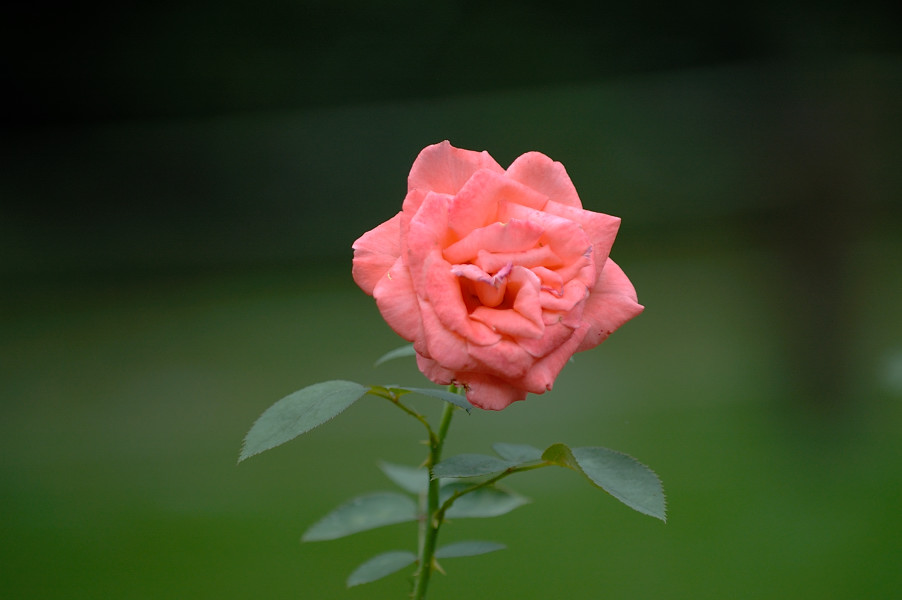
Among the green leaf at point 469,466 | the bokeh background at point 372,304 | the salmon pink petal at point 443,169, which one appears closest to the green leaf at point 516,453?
the green leaf at point 469,466

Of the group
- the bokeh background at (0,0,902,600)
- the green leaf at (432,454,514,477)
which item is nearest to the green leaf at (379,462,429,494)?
the green leaf at (432,454,514,477)

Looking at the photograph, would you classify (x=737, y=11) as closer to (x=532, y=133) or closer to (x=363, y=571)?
(x=532, y=133)

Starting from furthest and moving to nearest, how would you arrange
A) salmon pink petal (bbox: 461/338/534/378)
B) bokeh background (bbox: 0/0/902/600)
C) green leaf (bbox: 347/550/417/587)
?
bokeh background (bbox: 0/0/902/600) → green leaf (bbox: 347/550/417/587) → salmon pink petal (bbox: 461/338/534/378)

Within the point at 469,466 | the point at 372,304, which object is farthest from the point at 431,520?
the point at 372,304

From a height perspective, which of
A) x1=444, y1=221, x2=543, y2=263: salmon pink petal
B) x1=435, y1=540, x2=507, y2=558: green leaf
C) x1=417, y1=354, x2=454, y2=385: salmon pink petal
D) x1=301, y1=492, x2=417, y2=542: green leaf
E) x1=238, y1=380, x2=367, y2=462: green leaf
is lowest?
x1=435, y1=540, x2=507, y2=558: green leaf

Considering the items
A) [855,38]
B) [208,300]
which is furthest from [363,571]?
[855,38]

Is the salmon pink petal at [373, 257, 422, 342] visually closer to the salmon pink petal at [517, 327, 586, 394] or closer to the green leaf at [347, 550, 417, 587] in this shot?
the salmon pink petal at [517, 327, 586, 394]
